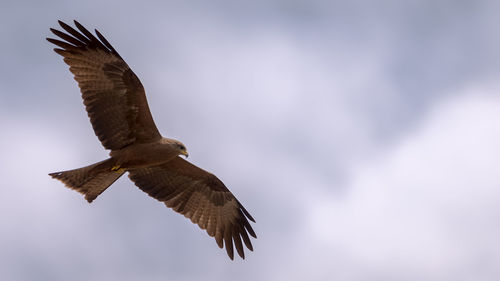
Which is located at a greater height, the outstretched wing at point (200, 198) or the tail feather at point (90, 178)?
the outstretched wing at point (200, 198)

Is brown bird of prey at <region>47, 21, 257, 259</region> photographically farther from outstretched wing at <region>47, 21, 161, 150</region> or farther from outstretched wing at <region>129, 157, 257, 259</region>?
outstretched wing at <region>129, 157, 257, 259</region>

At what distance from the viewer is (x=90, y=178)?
12.2 meters

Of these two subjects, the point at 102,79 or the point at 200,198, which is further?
the point at 200,198

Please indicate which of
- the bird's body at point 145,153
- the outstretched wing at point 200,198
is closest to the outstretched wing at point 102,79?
the bird's body at point 145,153

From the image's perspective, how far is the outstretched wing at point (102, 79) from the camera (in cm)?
1198

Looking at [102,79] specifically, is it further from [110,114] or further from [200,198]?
[200,198]

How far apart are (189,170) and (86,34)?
9.62 feet

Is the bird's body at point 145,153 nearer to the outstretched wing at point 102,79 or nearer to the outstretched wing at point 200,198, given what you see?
the outstretched wing at point 102,79

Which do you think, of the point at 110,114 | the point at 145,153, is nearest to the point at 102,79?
the point at 110,114

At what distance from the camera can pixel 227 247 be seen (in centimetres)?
1335

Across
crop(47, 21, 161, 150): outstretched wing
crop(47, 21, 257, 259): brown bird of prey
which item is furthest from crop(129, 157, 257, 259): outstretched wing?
crop(47, 21, 161, 150): outstretched wing

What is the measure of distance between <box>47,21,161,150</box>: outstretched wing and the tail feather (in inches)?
25.9

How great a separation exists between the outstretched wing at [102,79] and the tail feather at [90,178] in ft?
2.16

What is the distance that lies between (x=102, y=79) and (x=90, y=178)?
1591mm
